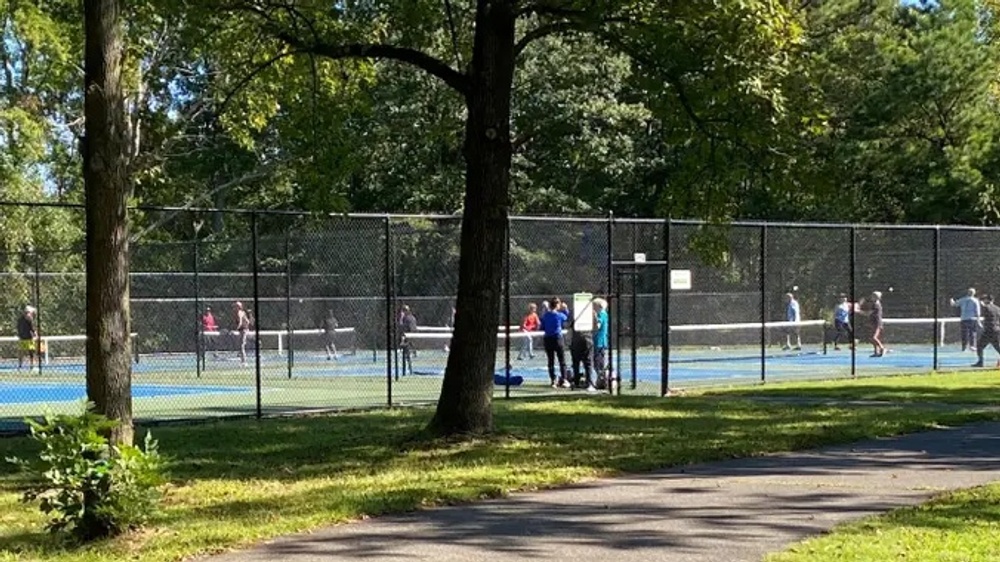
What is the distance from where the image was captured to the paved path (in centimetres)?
813

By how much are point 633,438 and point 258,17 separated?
22.9ft

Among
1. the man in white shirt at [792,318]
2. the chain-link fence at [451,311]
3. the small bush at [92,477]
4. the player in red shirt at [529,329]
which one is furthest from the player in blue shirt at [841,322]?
the small bush at [92,477]

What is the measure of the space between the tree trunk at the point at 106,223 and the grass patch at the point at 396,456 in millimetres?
1096

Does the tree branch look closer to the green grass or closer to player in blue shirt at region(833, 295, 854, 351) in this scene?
the green grass

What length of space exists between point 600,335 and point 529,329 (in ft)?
19.4

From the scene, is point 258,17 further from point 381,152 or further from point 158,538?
point 381,152

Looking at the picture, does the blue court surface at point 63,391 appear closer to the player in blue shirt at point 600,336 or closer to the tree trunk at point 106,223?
the player in blue shirt at point 600,336

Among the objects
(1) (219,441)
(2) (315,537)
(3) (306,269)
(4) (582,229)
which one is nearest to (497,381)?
(1) (219,441)

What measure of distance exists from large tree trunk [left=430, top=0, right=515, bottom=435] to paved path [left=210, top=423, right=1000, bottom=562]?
3.04 m

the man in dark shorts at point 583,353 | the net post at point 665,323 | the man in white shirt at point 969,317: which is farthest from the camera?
the man in white shirt at point 969,317

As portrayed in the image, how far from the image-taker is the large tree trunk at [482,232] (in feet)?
46.3

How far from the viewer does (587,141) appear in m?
44.6

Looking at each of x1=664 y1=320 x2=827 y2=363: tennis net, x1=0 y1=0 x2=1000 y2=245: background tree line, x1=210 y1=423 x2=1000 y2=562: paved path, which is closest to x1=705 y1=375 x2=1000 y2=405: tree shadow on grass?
x1=0 y1=0 x2=1000 y2=245: background tree line

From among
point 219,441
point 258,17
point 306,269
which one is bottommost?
point 219,441
